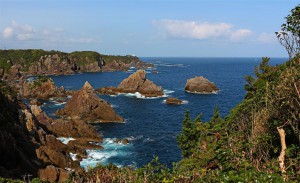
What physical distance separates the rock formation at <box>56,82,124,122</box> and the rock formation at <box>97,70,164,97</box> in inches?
1470

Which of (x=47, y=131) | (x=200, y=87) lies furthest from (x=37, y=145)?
(x=200, y=87)

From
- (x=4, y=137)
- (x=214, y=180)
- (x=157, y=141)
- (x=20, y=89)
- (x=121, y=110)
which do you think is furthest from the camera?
(x=20, y=89)

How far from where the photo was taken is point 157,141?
67.7 m

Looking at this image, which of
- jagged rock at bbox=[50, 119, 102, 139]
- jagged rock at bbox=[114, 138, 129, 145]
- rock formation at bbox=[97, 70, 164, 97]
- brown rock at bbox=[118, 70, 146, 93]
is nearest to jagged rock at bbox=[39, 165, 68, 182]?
jagged rock at bbox=[50, 119, 102, 139]

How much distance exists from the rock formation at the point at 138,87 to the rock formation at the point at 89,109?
37.3 m

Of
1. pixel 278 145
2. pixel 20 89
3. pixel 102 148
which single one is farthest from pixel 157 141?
pixel 20 89

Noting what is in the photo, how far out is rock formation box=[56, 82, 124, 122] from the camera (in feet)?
269

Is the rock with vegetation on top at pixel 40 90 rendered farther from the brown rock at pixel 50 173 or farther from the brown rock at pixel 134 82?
the brown rock at pixel 50 173

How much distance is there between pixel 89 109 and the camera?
85.2m

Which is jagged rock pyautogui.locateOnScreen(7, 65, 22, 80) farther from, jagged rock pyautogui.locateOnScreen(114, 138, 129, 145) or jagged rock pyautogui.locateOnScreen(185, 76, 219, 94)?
jagged rock pyautogui.locateOnScreen(114, 138, 129, 145)

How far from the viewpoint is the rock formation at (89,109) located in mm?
82125

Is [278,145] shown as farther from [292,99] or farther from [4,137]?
[4,137]

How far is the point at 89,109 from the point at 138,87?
1744 inches

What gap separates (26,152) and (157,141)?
3036cm
